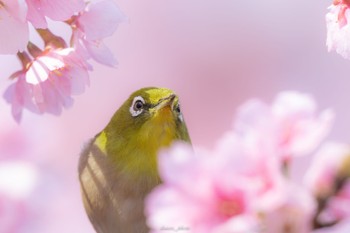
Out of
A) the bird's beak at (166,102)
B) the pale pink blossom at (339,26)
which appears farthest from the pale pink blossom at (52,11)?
the bird's beak at (166,102)

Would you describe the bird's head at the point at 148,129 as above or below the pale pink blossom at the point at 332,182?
above

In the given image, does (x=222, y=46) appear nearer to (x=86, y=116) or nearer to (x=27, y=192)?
(x=86, y=116)

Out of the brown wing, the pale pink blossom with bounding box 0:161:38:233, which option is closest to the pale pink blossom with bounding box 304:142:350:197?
the pale pink blossom with bounding box 0:161:38:233

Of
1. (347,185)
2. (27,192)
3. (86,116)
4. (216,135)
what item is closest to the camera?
(347,185)

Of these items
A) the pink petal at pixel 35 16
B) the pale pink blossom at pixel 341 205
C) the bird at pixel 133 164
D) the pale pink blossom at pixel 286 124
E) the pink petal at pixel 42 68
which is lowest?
the pale pink blossom at pixel 341 205

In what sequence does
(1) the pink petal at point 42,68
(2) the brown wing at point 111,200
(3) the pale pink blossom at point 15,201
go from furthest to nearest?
1. (2) the brown wing at point 111,200
2. (1) the pink petal at point 42,68
3. (3) the pale pink blossom at point 15,201

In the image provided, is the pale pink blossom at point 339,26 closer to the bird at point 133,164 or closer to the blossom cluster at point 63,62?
the blossom cluster at point 63,62

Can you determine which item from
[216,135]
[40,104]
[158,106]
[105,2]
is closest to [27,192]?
[40,104]

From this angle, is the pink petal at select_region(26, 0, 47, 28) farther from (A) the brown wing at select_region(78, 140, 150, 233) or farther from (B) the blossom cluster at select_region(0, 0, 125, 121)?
(A) the brown wing at select_region(78, 140, 150, 233)
